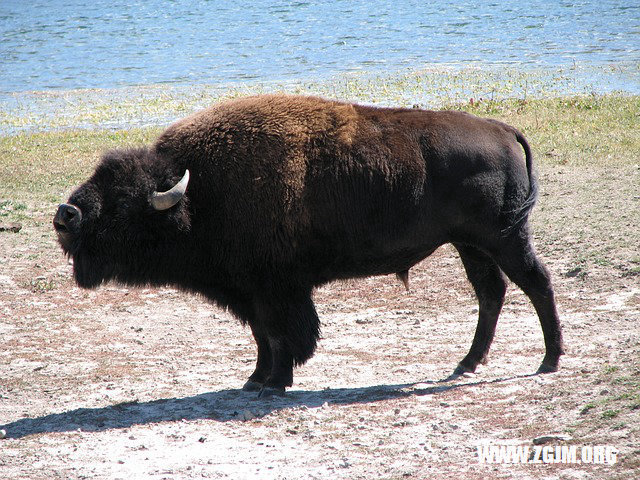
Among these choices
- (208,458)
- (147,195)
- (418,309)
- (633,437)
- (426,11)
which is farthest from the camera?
(426,11)

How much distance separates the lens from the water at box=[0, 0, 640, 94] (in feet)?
91.8

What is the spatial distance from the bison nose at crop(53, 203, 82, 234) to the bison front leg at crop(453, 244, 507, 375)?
2.97 m

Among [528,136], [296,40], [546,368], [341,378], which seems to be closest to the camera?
[546,368]

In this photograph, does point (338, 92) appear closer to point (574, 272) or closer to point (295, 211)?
point (574, 272)

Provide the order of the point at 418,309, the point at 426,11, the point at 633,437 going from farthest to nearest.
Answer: the point at 426,11, the point at 418,309, the point at 633,437

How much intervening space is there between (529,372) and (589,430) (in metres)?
1.76

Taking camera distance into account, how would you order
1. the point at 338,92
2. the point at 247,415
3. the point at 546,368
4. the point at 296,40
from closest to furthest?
the point at 247,415
the point at 546,368
the point at 338,92
the point at 296,40

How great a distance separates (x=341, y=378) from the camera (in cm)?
712

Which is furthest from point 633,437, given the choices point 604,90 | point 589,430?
point 604,90

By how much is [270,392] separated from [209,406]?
477 millimetres

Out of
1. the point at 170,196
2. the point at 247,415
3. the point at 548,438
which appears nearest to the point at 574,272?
the point at 548,438

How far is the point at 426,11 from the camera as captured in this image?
1802 inches

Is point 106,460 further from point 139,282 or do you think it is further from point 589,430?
point 589,430

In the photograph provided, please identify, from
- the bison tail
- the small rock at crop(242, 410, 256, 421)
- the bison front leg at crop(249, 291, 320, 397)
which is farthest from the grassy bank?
the small rock at crop(242, 410, 256, 421)
